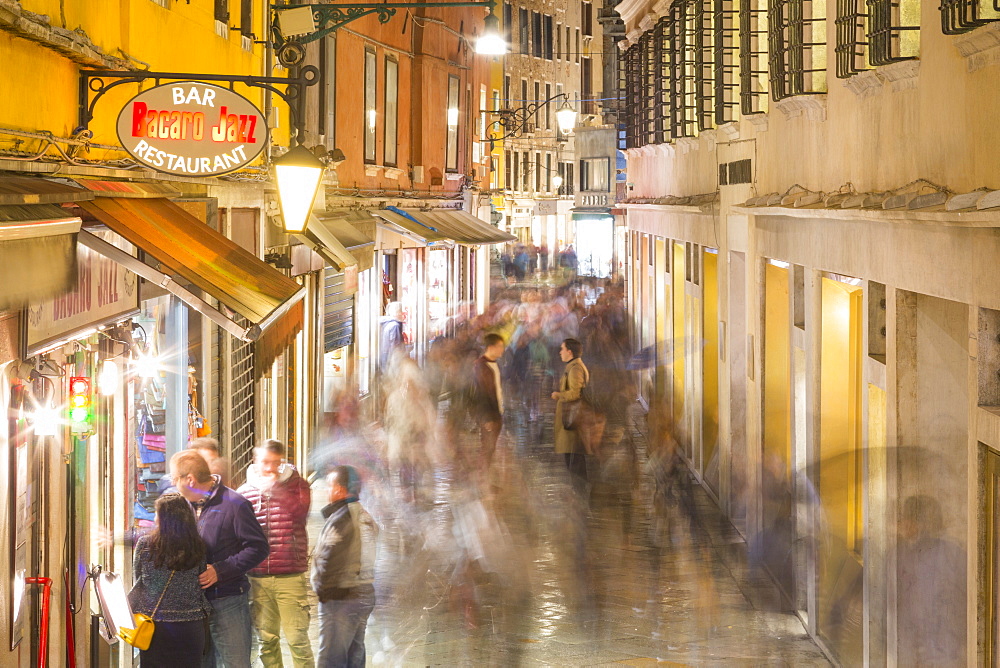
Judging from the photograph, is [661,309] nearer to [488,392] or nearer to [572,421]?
[488,392]

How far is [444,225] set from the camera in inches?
1005

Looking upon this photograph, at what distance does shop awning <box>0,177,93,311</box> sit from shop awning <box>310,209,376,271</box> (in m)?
9.27

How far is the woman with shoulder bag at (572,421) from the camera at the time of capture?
13289mm

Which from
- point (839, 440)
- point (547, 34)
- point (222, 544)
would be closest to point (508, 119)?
point (839, 440)

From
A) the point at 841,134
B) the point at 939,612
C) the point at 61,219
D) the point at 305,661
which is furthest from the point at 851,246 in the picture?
the point at 61,219

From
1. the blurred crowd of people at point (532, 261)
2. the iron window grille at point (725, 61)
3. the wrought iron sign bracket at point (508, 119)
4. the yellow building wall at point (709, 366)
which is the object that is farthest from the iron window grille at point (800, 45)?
the blurred crowd of people at point (532, 261)

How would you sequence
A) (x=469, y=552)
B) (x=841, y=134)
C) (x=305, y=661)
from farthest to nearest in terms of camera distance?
(x=469, y=552) < (x=841, y=134) < (x=305, y=661)

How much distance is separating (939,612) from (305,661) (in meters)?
3.85

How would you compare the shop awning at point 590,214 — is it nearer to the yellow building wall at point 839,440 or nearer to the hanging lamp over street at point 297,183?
the yellow building wall at point 839,440

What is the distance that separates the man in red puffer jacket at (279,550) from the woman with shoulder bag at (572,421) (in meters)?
5.11

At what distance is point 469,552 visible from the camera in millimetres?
12820

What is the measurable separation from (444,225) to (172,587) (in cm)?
1821

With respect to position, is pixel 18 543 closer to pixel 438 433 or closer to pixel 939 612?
pixel 939 612

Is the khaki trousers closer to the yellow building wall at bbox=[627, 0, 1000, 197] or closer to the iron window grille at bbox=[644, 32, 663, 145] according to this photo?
the yellow building wall at bbox=[627, 0, 1000, 197]
